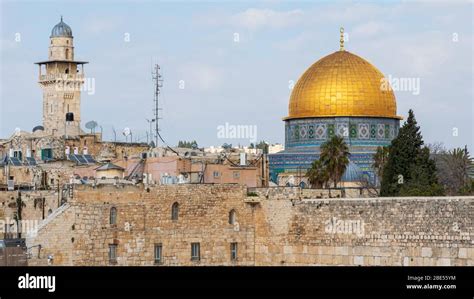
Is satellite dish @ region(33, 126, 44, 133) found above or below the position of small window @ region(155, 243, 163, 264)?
above

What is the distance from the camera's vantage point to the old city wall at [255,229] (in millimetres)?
32500

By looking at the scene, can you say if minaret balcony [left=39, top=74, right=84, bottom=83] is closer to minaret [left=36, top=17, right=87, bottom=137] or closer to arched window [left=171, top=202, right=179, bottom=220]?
minaret [left=36, top=17, right=87, bottom=137]

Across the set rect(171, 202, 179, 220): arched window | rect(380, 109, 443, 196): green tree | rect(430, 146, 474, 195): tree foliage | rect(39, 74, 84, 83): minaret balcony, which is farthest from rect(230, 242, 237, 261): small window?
rect(39, 74, 84, 83): minaret balcony

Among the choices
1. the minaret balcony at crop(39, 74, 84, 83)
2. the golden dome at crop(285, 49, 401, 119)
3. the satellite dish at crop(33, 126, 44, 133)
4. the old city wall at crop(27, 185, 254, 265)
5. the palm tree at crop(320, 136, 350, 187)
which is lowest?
the old city wall at crop(27, 185, 254, 265)

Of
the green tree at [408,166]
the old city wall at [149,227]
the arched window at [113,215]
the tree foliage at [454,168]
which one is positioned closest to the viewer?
A: the old city wall at [149,227]

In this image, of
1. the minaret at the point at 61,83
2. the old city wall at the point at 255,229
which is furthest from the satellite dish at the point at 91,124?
the old city wall at the point at 255,229

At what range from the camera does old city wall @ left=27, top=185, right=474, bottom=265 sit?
32.5 metres

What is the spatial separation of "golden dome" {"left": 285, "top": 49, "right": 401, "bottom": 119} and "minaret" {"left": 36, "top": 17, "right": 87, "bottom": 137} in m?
10.5

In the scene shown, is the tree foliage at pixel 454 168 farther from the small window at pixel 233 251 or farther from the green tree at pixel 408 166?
the small window at pixel 233 251

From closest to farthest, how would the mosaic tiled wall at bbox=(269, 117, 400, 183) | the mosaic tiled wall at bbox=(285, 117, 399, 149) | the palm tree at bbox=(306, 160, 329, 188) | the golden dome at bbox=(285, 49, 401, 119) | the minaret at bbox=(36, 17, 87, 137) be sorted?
the palm tree at bbox=(306, 160, 329, 188) < the golden dome at bbox=(285, 49, 401, 119) < the mosaic tiled wall at bbox=(269, 117, 400, 183) < the mosaic tiled wall at bbox=(285, 117, 399, 149) < the minaret at bbox=(36, 17, 87, 137)

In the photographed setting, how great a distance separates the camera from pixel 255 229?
36500mm

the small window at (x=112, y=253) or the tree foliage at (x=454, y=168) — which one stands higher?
the tree foliage at (x=454, y=168)

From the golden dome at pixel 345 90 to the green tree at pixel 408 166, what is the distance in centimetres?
1386
